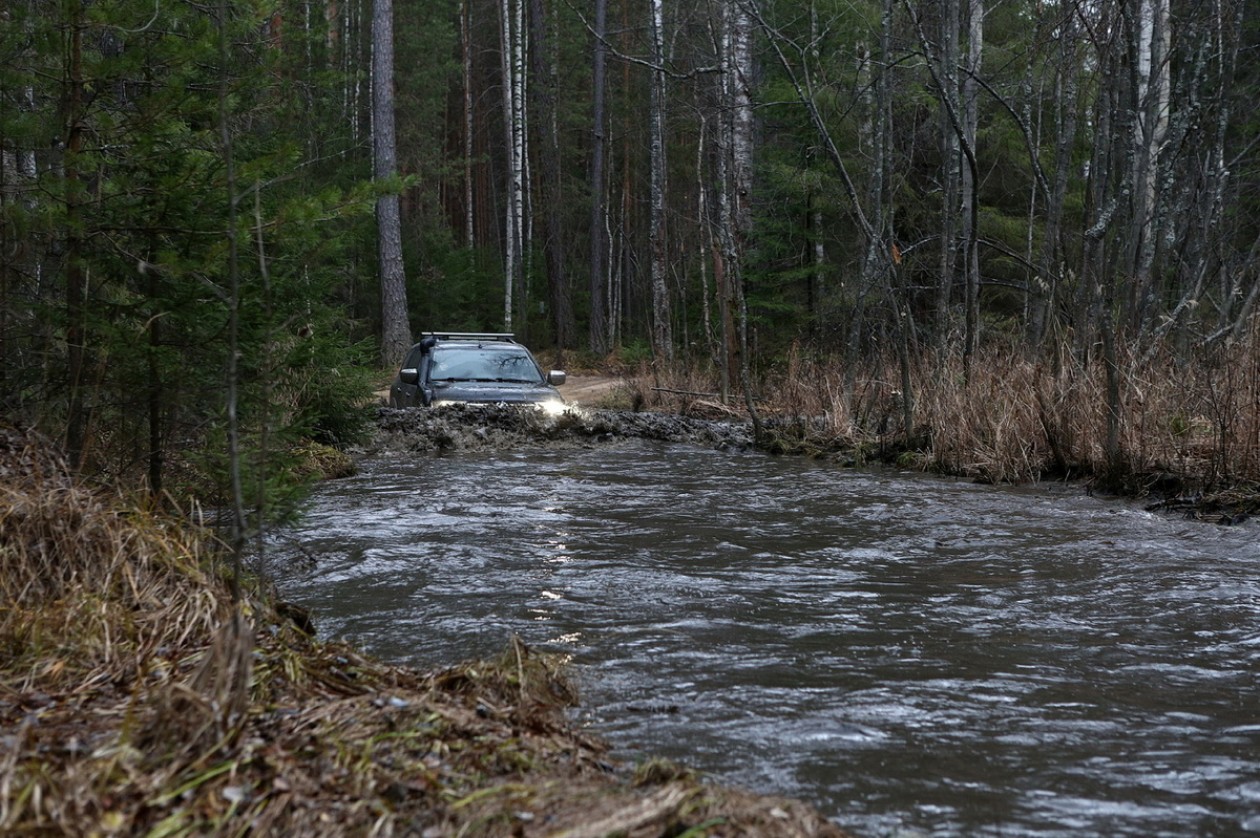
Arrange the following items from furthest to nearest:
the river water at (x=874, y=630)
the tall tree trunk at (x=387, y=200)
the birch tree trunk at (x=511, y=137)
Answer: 1. the birch tree trunk at (x=511, y=137)
2. the tall tree trunk at (x=387, y=200)
3. the river water at (x=874, y=630)

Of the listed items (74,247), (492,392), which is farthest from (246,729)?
(492,392)

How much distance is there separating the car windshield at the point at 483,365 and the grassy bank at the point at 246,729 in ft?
35.2

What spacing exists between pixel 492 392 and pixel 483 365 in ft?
2.73

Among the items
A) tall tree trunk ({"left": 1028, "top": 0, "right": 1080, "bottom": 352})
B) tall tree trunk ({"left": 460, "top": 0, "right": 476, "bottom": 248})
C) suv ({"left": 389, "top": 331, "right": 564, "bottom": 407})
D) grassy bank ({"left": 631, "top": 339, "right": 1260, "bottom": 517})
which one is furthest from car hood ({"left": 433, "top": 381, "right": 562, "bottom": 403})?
tall tree trunk ({"left": 460, "top": 0, "right": 476, "bottom": 248})

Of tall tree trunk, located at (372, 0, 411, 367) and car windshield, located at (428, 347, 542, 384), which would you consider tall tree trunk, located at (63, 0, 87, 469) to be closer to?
car windshield, located at (428, 347, 542, 384)

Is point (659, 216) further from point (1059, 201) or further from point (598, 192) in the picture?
point (1059, 201)

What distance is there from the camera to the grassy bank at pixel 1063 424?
894cm

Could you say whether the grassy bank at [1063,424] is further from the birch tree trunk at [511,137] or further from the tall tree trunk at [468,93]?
the tall tree trunk at [468,93]

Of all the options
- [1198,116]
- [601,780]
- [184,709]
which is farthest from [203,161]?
[1198,116]

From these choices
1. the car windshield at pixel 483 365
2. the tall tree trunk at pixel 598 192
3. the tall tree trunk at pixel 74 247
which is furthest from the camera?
the tall tree trunk at pixel 598 192

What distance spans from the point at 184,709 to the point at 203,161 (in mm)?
3781

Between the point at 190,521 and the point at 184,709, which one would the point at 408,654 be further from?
the point at 184,709

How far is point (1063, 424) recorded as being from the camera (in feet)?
35.0

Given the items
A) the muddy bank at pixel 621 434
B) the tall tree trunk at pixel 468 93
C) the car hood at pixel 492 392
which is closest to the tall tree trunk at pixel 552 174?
the tall tree trunk at pixel 468 93
